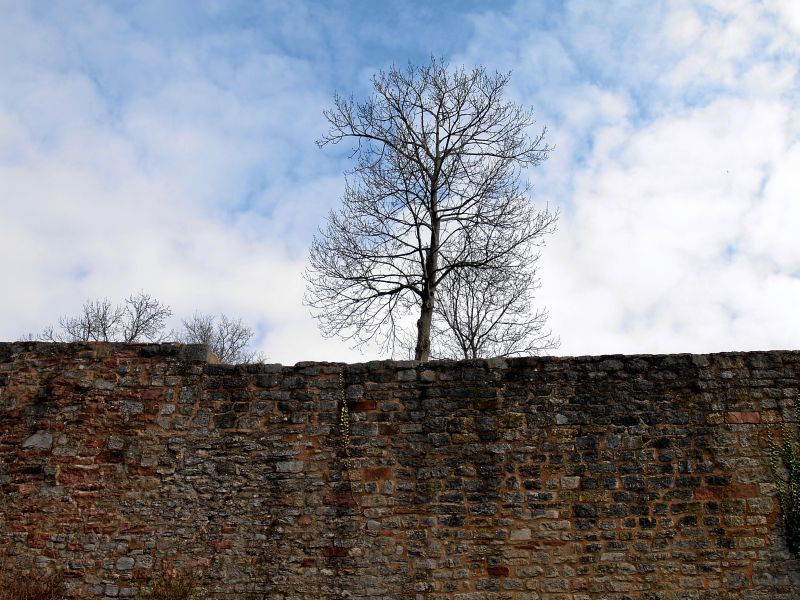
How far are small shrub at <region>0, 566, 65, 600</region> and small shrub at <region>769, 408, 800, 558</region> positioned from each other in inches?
294

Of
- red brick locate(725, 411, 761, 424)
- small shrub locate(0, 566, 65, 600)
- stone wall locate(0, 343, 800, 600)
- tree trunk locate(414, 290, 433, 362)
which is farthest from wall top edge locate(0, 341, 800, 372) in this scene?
tree trunk locate(414, 290, 433, 362)

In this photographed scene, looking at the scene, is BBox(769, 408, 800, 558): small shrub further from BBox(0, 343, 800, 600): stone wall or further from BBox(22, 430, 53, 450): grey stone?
BBox(22, 430, 53, 450): grey stone

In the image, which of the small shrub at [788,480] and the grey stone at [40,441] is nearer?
the small shrub at [788,480]

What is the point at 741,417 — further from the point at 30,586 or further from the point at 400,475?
the point at 30,586

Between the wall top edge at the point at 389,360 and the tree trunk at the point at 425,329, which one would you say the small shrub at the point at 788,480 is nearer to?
the wall top edge at the point at 389,360

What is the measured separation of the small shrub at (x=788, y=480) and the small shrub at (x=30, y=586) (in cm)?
746

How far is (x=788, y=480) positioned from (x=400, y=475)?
410cm

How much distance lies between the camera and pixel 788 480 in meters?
6.86

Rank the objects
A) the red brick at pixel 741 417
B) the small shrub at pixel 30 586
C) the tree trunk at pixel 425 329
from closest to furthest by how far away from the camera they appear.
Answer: the small shrub at pixel 30 586
the red brick at pixel 741 417
the tree trunk at pixel 425 329

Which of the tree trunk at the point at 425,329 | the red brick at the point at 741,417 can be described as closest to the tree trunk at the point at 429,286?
the tree trunk at the point at 425,329

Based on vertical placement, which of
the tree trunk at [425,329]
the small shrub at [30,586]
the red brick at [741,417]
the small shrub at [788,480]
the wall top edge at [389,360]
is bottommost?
the small shrub at [30,586]

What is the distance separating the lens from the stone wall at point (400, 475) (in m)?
6.61

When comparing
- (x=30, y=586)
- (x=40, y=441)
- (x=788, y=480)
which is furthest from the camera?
(x=40, y=441)

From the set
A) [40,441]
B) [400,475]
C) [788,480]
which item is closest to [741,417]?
[788,480]
